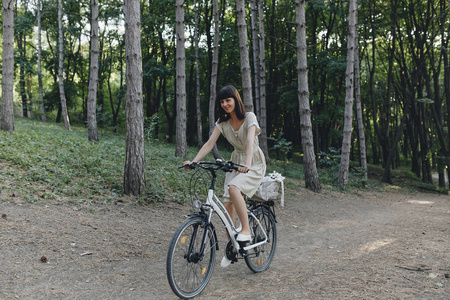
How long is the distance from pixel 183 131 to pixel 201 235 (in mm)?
10065

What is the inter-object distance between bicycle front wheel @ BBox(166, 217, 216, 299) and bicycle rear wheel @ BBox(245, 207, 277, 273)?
0.64 meters

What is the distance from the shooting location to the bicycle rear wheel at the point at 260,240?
4.34 m

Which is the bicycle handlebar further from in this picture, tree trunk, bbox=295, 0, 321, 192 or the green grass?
tree trunk, bbox=295, 0, 321, 192

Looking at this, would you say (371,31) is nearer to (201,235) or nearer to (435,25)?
(435,25)

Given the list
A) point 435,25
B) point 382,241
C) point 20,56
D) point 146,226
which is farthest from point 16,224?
point 20,56

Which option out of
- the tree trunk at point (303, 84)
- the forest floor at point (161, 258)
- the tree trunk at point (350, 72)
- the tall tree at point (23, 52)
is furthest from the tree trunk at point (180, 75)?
the tall tree at point (23, 52)

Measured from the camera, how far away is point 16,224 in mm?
5074

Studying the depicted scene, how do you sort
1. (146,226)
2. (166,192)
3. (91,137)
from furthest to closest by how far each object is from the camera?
(91,137) < (166,192) < (146,226)

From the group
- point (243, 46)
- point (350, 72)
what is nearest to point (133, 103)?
point (243, 46)

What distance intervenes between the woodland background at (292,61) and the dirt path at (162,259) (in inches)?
172

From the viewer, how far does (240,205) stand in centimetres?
385

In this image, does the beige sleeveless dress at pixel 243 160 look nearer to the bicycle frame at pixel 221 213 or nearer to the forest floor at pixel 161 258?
the bicycle frame at pixel 221 213

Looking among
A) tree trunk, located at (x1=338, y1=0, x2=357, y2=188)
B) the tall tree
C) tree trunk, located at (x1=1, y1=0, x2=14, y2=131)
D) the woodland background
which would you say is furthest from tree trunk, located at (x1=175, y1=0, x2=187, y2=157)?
the tall tree

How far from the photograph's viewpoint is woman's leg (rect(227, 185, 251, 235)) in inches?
150
